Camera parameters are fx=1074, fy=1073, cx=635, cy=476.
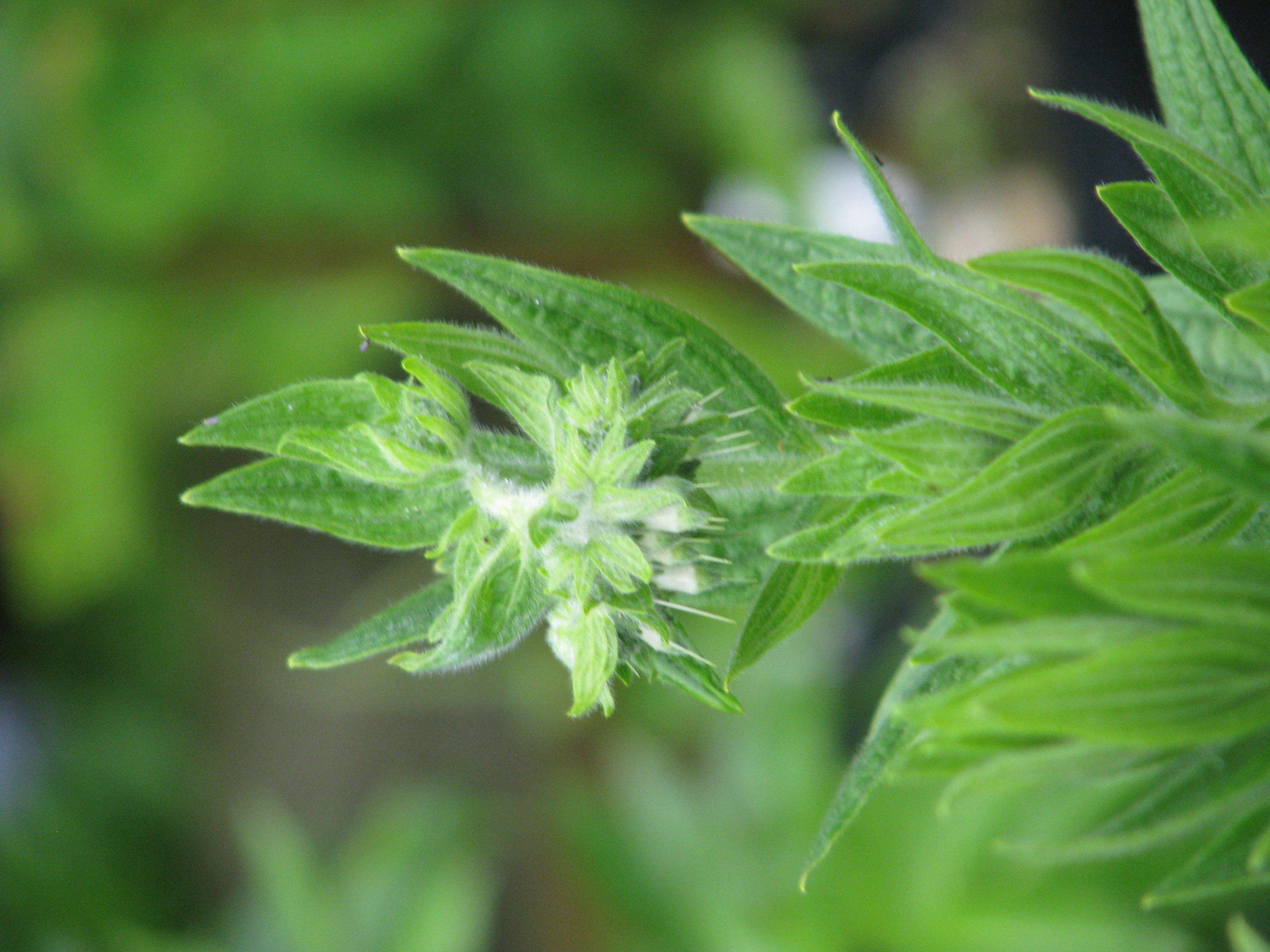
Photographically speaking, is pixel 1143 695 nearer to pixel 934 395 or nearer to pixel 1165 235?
Result: pixel 934 395

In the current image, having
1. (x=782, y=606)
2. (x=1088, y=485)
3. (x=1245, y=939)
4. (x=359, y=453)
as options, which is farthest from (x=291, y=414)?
→ (x=1245, y=939)

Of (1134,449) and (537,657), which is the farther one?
(537,657)

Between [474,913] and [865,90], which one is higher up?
[865,90]

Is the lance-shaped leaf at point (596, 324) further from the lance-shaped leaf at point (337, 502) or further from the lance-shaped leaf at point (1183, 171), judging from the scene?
the lance-shaped leaf at point (1183, 171)

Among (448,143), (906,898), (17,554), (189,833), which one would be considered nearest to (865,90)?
(448,143)

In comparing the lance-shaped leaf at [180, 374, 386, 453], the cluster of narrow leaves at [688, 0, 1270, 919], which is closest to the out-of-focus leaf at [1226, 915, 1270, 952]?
the cluster of narrow leaves at [688, 0, 1270, 919]

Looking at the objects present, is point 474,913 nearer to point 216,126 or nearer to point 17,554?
point 17,554
